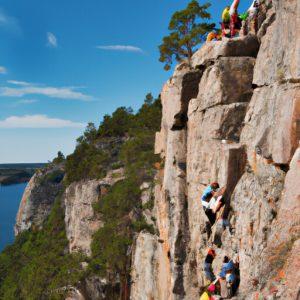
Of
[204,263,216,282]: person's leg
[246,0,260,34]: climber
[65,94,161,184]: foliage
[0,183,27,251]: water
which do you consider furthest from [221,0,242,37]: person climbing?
[0,183,27,251]: water

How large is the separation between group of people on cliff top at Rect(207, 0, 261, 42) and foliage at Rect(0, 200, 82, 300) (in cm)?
3082

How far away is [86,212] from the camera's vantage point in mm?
52500

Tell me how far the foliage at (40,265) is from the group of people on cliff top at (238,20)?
30821 mm

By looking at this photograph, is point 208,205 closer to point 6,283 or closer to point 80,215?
point 80,215

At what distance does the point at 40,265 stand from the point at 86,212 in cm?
896

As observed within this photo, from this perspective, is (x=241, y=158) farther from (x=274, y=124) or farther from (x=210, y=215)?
(x=210, y=215)

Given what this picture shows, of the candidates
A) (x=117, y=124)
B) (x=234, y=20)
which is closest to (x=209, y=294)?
(x=234, y=20)

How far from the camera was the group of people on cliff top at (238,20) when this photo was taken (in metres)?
19.0

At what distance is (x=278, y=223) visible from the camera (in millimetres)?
12055

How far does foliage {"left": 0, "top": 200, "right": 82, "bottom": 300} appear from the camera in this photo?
44.3 metres

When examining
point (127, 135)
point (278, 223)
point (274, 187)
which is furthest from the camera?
point (127, 135)

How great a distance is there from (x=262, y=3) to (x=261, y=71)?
4.06 metres

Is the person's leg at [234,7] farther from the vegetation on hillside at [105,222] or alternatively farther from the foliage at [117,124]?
the foliage at [117,124]

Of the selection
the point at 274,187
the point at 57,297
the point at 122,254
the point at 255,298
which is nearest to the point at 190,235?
the point at 274,187
